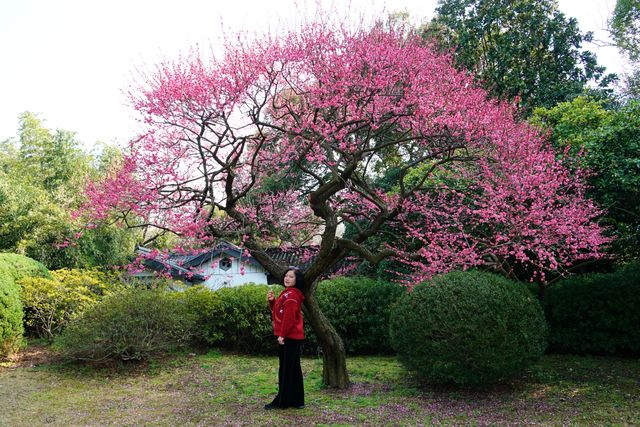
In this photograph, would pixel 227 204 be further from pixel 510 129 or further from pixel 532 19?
pixel 532 19

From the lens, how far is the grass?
4824 mm

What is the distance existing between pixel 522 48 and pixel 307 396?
13054 millimetres

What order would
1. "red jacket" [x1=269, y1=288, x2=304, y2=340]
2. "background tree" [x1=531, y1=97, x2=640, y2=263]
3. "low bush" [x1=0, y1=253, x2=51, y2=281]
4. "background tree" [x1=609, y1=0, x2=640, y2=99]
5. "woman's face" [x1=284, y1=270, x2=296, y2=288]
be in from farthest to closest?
"background tree" [x1=609, y1=0, x2=640, y2=99]
"low bush" [x1=0, y1=253, x2=51, y2=281]
"background tree" [x1=531, y1=97, x2=640, y2=263]
"woman's face" [x1=284, y1=270, x2=296, y2=288]
"red jacket" [x1=269, y1=288, x2=304, y2=340]

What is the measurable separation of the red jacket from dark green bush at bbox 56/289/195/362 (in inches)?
123

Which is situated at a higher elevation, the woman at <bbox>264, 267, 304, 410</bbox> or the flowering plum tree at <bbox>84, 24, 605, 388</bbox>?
the flowering plum tree at <bbox>84, 24, 605, 388</bbox>

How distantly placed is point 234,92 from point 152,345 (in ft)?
14.0

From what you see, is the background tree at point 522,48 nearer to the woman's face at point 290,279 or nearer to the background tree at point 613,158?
the background tree at point 613,158

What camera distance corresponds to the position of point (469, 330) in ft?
Answer: 17.8

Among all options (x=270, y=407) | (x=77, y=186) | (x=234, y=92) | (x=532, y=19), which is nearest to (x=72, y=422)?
(x=270, y=407)

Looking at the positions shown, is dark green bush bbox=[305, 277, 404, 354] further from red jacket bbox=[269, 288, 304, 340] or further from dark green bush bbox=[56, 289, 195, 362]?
red jacket bbox=[269, 288, 304, 340]

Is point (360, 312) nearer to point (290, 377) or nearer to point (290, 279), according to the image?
point (290, 377)

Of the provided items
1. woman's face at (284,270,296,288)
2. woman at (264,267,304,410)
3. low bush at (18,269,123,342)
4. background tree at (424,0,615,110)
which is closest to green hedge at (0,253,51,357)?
low bush at (18,269,123,342)

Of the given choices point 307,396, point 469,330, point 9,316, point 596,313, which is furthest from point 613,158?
point 9,316

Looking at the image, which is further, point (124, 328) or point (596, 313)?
point (596, 313)
